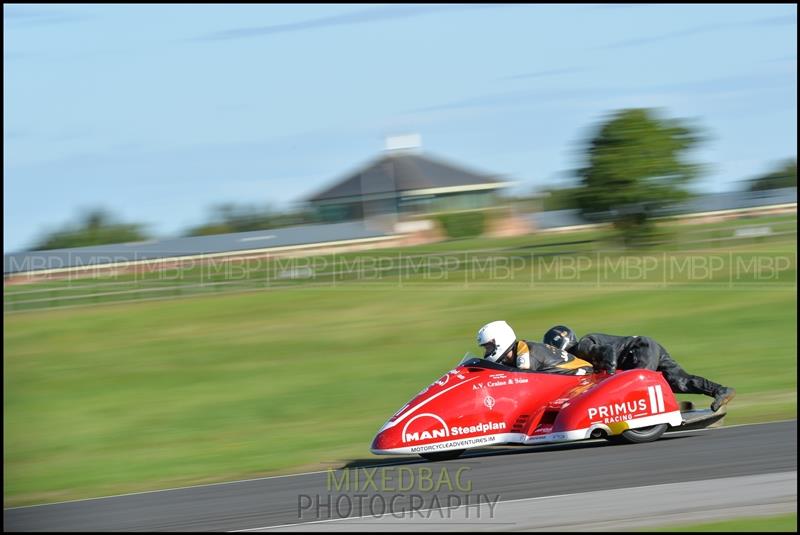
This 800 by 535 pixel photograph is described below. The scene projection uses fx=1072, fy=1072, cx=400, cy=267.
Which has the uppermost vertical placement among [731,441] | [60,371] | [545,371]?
[545,371]

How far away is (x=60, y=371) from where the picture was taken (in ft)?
78.8

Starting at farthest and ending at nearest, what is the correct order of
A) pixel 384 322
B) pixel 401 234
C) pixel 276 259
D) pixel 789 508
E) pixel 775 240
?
pixel 401 234 < pixel 276 259 < pixel 775 240 < pixel 384 322 < pixel 789 508

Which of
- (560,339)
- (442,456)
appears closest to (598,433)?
(560,339)

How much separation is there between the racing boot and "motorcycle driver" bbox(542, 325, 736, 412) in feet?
0.12

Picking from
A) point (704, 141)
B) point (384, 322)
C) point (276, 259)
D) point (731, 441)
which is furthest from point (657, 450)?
point (704, 141)

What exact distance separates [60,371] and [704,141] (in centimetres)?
2573

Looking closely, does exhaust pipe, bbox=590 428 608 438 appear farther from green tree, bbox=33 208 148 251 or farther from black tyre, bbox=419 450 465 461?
green tree, bbox=33 208 148 251

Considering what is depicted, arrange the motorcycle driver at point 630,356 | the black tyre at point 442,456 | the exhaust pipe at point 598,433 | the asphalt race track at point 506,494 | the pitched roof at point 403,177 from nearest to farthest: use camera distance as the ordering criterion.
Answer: the asphalt race track at point 506,494 < the exhaust pipe at point 598,433 < the black tyre at point 442,456 < the motorcycle driver at point 630,356 < the pitched roof at point 403,177

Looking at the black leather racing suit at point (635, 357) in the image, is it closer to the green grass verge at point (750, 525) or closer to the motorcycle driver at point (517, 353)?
the motorcycle driver at point (517, 353)

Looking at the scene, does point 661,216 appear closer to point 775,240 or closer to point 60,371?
point 775,240

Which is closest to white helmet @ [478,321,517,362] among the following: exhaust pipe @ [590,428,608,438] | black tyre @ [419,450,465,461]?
black tyre @ [419,450,465,461]

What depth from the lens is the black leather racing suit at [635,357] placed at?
405 inches

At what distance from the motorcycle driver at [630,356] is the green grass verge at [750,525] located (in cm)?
334

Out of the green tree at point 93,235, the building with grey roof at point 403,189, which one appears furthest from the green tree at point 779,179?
the green tree at point 93,235
